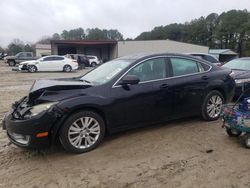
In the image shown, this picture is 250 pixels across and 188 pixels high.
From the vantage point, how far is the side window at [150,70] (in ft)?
15.8

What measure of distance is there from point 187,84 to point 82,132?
233cm

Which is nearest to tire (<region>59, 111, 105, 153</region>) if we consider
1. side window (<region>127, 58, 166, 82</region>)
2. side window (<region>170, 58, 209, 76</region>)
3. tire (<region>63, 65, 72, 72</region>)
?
side window (<region>127, 58, 166, 82</region>)

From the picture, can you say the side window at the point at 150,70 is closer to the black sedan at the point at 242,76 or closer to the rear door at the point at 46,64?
the black sedan at the point at 242,76

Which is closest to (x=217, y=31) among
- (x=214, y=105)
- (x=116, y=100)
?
(x=214, y=105)

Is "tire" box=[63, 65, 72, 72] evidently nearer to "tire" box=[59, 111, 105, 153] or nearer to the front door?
the front door

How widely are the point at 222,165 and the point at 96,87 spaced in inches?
88.9

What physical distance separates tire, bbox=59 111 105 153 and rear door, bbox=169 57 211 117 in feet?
5.34

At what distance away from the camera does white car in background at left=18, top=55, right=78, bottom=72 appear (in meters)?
21.5

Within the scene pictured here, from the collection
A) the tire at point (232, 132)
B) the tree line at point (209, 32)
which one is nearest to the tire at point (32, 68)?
the tire at point (232, 132)

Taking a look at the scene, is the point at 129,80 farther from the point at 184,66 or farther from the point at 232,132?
the point at 232,132

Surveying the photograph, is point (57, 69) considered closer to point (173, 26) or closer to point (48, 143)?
point (48, 143)

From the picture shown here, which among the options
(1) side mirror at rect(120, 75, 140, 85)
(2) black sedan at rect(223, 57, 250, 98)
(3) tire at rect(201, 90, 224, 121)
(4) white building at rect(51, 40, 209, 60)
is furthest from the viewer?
(4) white building at rect(51, 40, 209, 60)

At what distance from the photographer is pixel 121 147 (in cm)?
439

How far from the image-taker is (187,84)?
5.21 metres
